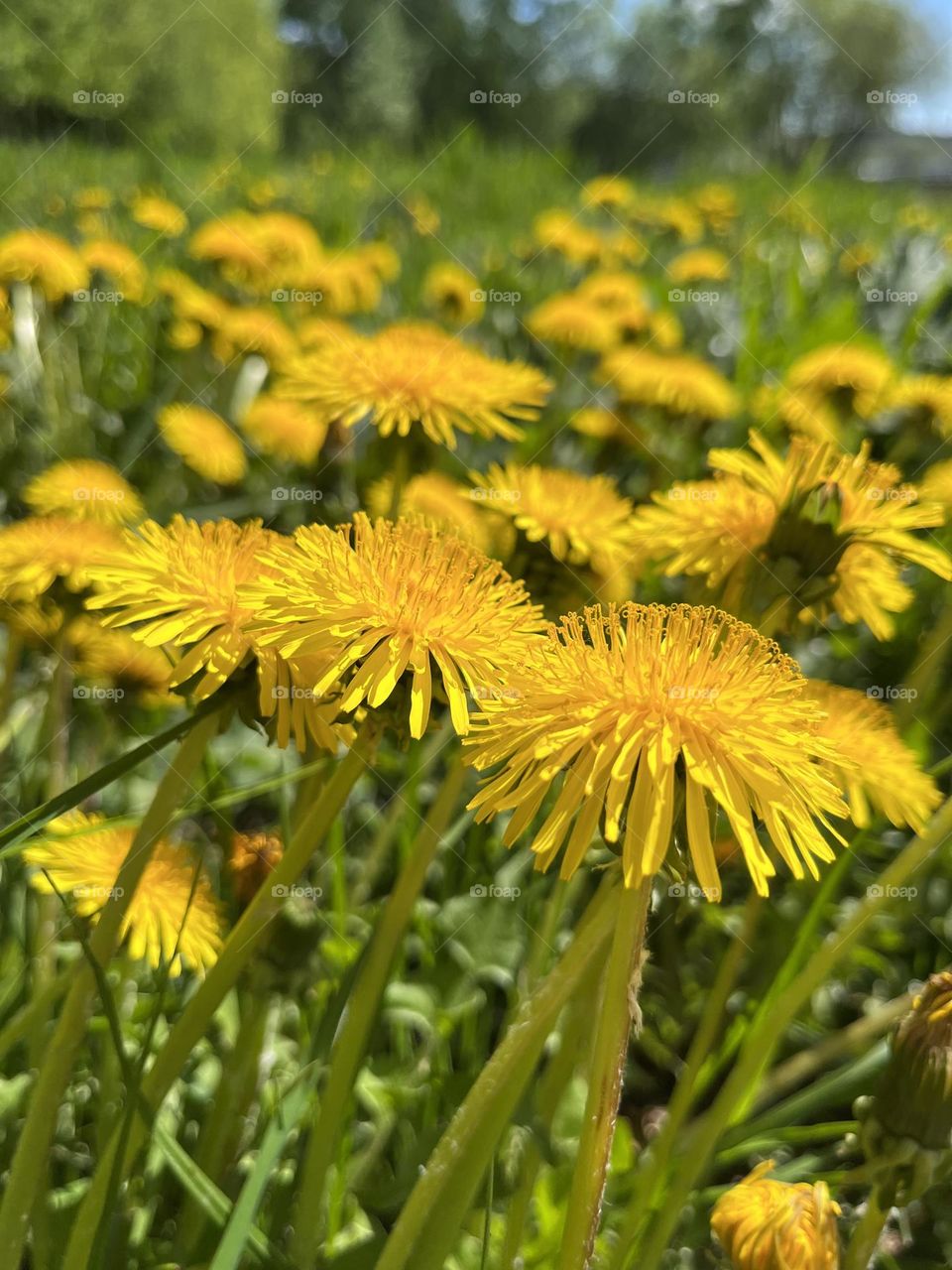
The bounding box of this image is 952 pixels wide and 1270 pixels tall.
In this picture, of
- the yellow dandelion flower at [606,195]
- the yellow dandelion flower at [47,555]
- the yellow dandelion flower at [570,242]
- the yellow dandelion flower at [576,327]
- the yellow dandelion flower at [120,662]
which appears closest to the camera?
the yellow dandelion flower at [47,555]

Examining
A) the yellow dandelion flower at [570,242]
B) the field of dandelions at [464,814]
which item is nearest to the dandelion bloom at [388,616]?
the field of dandelions at [464,814]

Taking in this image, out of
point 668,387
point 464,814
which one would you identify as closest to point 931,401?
point 668,387

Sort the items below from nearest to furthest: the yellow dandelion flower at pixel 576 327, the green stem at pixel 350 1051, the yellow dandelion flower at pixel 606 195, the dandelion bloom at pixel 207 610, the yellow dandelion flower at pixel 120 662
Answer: the dandelion bloom at pixel 207 610
the green stem at pixel 350 1051
the yellow dandelion flower at pixel 120 662
the yellow dandelion flower at pixel 576 327
the yellow dandelion flower at pixel 606 195

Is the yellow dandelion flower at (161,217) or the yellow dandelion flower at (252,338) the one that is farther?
the yellow dandelion flower at (161,217)

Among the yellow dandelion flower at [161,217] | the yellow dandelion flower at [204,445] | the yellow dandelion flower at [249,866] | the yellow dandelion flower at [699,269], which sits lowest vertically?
the yellow dandelion flower at [249,866]

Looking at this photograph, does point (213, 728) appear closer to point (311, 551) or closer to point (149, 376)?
point (311, 551)

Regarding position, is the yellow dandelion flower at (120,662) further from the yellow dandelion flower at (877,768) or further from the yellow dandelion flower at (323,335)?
the yellow dandelion flower at (877,768)

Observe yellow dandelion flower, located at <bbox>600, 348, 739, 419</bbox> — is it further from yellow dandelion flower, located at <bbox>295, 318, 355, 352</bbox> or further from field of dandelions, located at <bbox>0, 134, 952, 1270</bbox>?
yellow dandelion flower, located at <bbox>295, 318, 355, 352</bbox>
